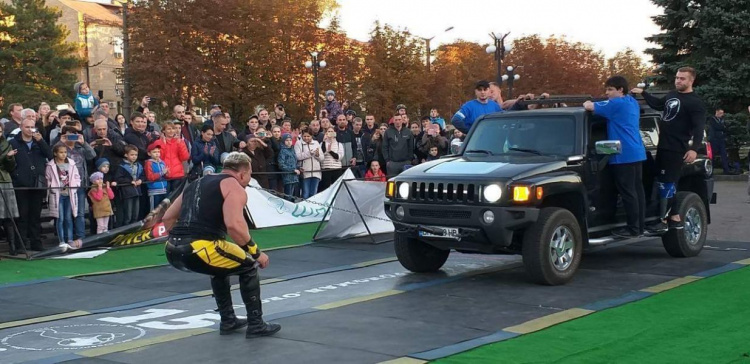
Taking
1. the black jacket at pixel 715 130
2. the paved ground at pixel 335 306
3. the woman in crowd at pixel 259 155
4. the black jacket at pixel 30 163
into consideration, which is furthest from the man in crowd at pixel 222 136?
the black jacket at pixel 715 130

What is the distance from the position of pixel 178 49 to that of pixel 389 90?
12467mm

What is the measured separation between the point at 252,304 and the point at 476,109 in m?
6.08

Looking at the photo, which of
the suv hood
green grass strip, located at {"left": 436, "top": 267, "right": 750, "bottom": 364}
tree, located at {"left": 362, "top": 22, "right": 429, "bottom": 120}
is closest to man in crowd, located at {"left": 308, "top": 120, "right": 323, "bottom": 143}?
the suv hood

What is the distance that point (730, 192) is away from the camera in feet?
75.4

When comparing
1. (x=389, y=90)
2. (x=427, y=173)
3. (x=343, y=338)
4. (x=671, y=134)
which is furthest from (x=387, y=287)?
(x=389, y=90)

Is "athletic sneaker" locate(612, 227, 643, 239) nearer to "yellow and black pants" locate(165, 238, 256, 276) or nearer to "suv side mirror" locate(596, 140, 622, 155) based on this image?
"suv side mirror" locate(596, 140, 622, 155)

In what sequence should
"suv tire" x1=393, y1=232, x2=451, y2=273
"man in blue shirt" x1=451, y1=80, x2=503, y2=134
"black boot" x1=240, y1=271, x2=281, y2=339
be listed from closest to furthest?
"black boot" x1=240, y1=271, x2=281, y2=339 → "suv tire" x1=393, y1=232, x2=451, y2=273 → "man in blue shirt" x1=451, y1=80, x2=503, y2=134

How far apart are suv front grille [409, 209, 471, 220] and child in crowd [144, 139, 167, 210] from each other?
605 cm

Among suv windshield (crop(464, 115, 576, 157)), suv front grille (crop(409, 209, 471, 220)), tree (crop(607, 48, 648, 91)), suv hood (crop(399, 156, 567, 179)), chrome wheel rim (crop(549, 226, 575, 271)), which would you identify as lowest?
chrome wheel rim (crop(549, 226, 575, 271))

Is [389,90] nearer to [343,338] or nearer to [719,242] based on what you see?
[719,242]

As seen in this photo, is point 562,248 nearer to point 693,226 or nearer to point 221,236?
point 693,226

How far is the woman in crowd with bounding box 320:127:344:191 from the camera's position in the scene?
58.8 ft

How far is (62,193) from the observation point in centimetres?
1319

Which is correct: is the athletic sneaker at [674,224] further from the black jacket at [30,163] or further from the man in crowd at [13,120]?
the man in crowd at [13,120]
